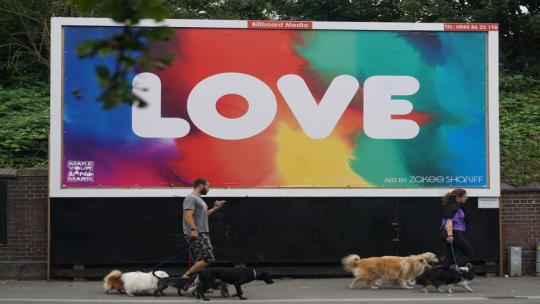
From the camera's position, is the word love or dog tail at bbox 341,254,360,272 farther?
the word love

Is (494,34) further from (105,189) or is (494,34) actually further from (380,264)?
(105,189)

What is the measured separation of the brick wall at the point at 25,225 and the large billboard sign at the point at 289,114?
536mm

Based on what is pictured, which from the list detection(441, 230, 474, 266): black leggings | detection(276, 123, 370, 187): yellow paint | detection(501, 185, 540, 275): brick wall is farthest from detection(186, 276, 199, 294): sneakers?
detection(501, 185, 540, 275): brick wall

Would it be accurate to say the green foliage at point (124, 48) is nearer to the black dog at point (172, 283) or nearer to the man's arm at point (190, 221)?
the man's arm at point (190, 221)

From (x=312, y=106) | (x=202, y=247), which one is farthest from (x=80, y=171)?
(x=312, y=106)

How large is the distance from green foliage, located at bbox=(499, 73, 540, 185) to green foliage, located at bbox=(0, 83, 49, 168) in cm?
888

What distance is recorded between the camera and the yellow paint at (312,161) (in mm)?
13492

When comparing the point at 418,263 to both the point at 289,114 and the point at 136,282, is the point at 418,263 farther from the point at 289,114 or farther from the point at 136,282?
the point at 136,282

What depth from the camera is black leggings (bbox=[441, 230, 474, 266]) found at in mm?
12352

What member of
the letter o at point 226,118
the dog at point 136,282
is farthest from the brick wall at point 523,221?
the dog at point 136,282

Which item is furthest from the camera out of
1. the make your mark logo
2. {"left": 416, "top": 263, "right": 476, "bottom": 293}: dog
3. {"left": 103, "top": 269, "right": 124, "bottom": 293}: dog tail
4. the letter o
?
the letter o

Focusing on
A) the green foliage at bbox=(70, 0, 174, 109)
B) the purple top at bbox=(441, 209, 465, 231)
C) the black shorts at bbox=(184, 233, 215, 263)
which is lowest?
the black shorts at bbox=(184, 233, 215, 263)

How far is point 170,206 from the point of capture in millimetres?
13273

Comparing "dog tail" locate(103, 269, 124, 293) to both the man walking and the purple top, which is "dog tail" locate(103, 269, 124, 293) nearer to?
the man walking
